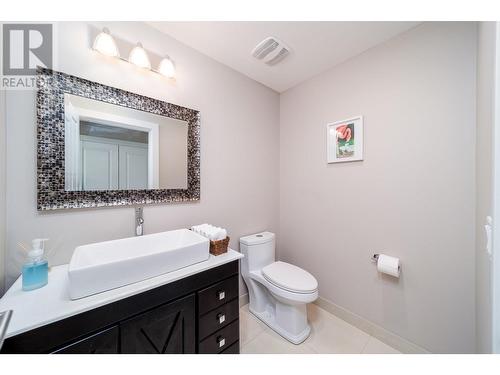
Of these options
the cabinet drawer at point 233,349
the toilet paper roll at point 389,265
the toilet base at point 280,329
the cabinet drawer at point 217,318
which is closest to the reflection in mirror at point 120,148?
the cabinet drawer at point 217,318

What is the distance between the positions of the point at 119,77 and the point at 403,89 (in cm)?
194

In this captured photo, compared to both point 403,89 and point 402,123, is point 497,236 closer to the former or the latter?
point 402,123

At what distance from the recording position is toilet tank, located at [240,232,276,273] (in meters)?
1.71

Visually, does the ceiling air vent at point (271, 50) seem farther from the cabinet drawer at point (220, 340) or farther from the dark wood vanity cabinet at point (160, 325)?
the cabinet drawer at point (220, 340)

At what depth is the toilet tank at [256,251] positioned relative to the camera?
5.61 ft

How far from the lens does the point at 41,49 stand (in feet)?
3.17

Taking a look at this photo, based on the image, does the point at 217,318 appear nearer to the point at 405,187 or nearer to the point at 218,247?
the point at 218,247

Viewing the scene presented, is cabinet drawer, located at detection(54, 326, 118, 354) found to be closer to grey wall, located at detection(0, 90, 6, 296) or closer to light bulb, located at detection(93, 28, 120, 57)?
grey wall, located at detection(0, 90, 6, 296)

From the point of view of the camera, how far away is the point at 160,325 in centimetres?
90

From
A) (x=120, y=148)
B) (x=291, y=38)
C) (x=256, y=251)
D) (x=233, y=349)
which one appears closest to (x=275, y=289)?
(x=256, y=251)

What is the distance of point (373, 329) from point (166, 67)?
8.38ft
